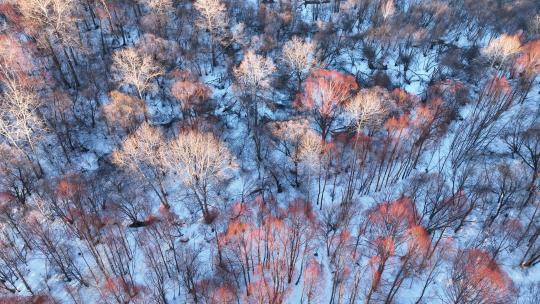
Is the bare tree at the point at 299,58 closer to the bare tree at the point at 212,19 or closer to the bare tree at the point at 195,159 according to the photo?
the bare tree at the point at 212,19

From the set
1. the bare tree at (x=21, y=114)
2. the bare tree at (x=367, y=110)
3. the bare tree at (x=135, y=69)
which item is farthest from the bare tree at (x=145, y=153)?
the bare tree at (x=367, y=110)

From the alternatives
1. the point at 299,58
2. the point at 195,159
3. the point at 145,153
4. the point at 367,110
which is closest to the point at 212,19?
the point at 299,58

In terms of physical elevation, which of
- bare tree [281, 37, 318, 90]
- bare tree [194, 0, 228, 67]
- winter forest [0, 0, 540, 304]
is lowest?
winter forest [0, 0, 540, 304]

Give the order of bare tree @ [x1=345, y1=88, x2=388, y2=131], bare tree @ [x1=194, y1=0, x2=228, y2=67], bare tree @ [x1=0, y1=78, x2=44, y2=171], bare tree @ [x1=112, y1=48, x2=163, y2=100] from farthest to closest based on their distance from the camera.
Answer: bare tree @ [x1=194, y1=0, x2=228, y2=67]
bare tree @ [x1=112, y1=48, x2=163, y2=100]
bare tree @ [x1=345, y1=88, x2=388, y2=131]
bare tree @ [x1=0, y1=78, x2=44, y2=171]

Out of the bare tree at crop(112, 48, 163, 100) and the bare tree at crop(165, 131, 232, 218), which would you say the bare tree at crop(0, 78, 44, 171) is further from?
the bare tree at crop(165, 131, 232, 218)

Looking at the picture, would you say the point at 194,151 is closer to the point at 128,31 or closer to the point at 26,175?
the point at 26,175

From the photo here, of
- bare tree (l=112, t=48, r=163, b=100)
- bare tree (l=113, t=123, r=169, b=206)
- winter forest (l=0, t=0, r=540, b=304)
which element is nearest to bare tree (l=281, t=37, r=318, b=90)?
winter forest (l=0, t=0, r=540, b=304)

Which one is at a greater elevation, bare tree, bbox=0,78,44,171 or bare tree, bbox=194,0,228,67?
bare tree, bbox=194,0,228,67

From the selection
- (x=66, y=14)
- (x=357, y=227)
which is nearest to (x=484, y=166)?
(x=357, y=227)

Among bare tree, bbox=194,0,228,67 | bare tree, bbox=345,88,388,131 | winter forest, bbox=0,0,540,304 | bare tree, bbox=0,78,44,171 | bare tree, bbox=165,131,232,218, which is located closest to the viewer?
bare tree, bbox=165,131,232,218
